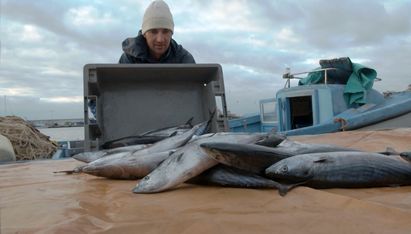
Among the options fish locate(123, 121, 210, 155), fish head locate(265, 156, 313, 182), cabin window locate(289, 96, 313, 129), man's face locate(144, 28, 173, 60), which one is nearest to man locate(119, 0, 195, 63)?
man's face locate(144, 28, 173, 60)

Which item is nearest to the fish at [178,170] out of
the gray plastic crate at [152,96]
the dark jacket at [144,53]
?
the gray plastic crate at [152,96]

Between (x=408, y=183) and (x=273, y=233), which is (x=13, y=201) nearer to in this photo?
(x=273, y=233)

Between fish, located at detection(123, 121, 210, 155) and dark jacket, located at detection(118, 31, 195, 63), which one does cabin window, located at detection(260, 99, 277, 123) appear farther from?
fish, located at detection(123, 121, 210, 155)

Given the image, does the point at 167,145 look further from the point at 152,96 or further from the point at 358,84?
the point at 358,84

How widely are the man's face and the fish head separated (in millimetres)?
2985

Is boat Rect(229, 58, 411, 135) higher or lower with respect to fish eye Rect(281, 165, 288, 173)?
higher

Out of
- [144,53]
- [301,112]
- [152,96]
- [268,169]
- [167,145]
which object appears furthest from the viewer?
[301,112]

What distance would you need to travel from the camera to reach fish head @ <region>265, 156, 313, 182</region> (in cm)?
212

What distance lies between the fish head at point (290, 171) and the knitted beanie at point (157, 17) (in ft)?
9.83

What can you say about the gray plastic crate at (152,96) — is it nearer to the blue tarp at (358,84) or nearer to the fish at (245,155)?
the fish at (245,155)

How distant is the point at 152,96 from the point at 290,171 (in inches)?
128

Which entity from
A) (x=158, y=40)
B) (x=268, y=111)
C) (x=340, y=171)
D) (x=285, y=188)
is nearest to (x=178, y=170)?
(x=285, y=188)

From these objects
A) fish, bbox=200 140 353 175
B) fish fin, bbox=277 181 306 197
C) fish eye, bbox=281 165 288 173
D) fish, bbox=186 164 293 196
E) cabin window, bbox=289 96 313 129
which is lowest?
fish fin, bbox=277 181 306 197

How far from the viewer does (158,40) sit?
477 centimetres
